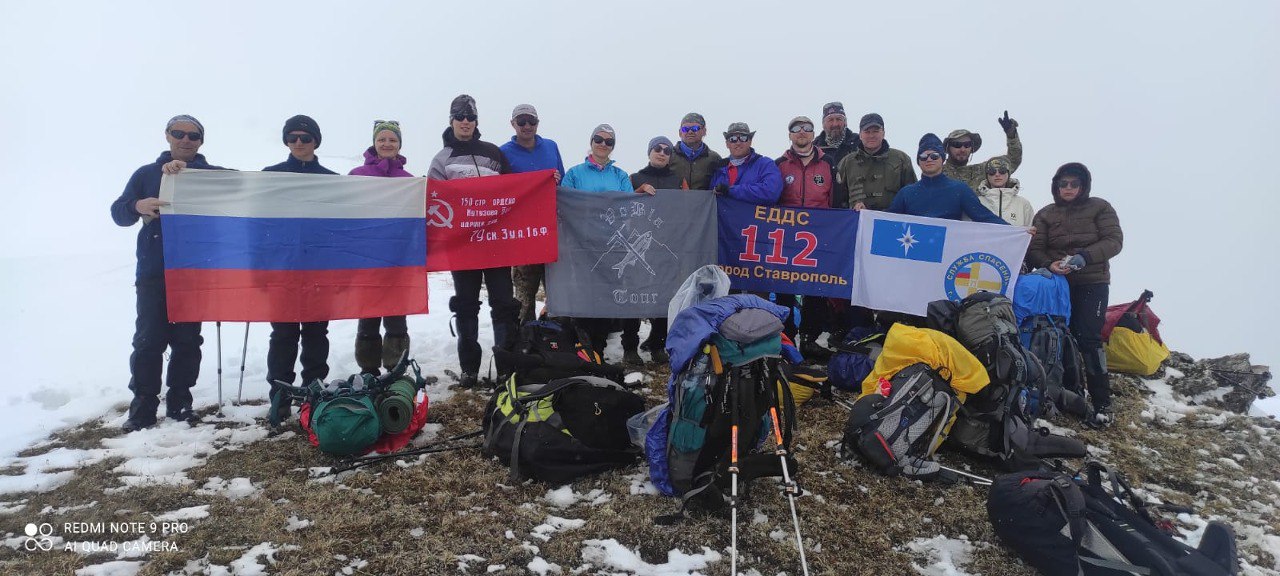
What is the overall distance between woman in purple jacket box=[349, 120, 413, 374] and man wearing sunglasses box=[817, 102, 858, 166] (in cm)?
563

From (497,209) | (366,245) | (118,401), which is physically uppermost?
(497,209)

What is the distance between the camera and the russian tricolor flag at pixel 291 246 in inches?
217

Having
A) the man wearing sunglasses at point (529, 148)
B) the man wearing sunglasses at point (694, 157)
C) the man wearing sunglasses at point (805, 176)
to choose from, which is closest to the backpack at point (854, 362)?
the man wearing sunglasses at point (805, 176)

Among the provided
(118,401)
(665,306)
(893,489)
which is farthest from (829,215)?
(118,401)

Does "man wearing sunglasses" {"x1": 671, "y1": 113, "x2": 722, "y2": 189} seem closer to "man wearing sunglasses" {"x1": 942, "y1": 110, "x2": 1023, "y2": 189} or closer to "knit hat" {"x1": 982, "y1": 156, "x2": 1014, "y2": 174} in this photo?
"man wearing sunglasses" {"x1": 942, "y1": 110, "x2": 1023, "y2": 189}

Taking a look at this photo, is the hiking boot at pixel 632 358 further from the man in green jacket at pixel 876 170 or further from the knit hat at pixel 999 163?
the knit hat at pixel 999 163

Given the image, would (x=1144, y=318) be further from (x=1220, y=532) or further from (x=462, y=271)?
(x=462, y=271)

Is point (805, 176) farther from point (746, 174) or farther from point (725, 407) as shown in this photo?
point (725, 407)

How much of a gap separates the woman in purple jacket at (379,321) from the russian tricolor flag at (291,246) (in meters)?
0.44

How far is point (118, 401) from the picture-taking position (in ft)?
19.3

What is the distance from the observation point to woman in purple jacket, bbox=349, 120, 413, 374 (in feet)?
21.2

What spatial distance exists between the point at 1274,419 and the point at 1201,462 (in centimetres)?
219

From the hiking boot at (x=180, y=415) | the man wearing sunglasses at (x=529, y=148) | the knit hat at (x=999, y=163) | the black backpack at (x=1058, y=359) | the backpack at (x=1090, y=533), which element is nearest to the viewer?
the backpack at (x=1090, y=533)

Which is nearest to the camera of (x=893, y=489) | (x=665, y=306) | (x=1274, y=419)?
(x=893, y=489)
